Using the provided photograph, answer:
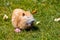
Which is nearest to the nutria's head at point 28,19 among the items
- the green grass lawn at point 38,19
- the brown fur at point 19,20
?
the brown fur at point 19,20

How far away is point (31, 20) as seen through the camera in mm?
5242

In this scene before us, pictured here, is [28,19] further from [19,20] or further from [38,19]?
[38,19]

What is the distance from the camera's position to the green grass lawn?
529cm

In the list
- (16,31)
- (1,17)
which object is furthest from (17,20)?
(1,17)

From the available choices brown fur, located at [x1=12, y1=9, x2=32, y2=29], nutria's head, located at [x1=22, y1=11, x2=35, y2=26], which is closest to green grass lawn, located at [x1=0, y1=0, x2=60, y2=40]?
brown fur, located at [x1=12, y1=9, x2=32, y2=29]

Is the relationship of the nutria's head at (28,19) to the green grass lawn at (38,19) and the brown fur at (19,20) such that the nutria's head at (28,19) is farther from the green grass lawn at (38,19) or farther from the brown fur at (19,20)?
the green grass lawn at (38,19)

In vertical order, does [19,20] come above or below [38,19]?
above

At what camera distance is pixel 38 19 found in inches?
235

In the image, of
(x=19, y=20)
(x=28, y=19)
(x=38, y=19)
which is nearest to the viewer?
(x=28, y=19)

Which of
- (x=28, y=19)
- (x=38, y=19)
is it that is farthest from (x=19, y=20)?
(x=38, y=19)

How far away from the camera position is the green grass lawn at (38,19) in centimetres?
529

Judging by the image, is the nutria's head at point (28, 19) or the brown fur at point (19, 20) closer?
the nutria's head at point (28, 19)

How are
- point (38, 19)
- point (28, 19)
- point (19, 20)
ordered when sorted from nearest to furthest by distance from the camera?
point (28, 19) < point (19, 20) < point (38, 19)

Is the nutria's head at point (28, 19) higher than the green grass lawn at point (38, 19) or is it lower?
higher
